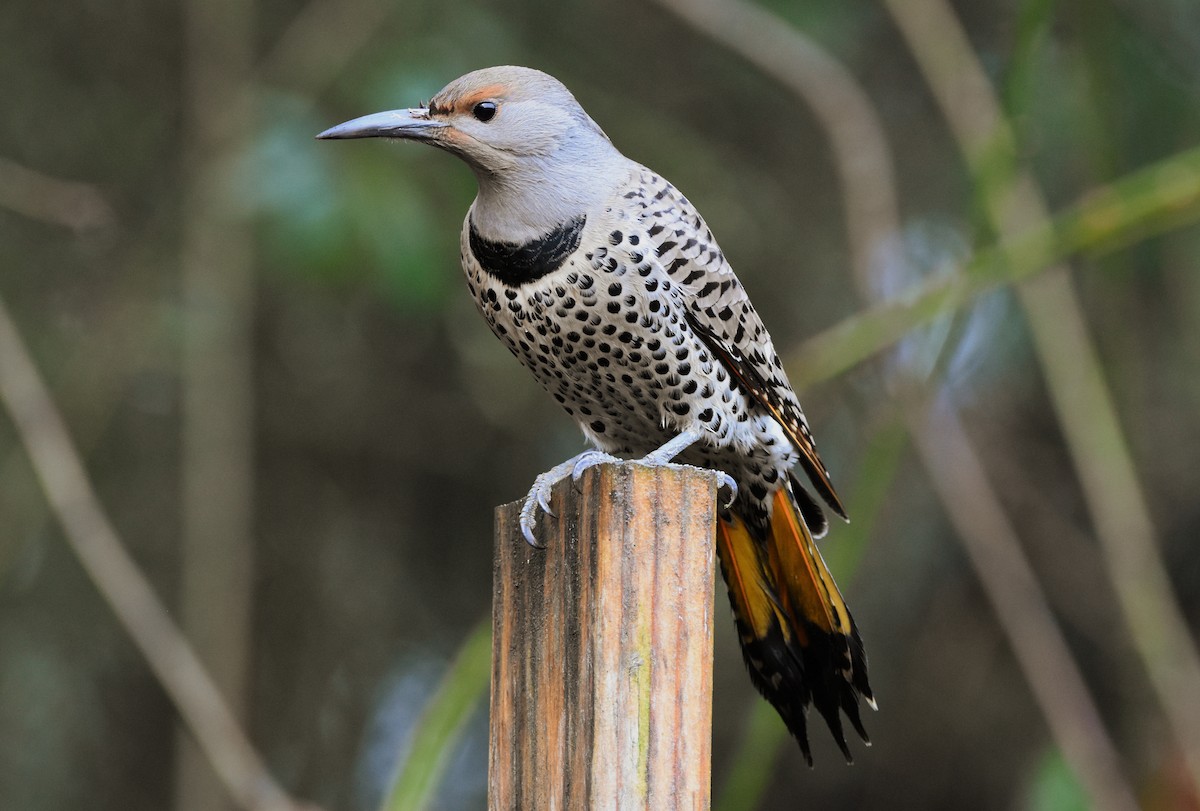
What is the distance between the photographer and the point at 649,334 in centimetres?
238

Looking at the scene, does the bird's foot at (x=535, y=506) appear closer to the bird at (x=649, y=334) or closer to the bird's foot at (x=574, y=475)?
the bird's foot at (x=574, y=475)

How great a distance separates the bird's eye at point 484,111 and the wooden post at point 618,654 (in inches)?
41.7

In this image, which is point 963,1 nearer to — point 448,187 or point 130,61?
point 448,187

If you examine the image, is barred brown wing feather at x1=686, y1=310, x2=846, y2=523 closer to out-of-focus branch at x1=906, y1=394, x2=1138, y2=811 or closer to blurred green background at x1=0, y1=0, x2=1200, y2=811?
out-of-focus branch at x1=906, y1=394, x2=1138, y2=811

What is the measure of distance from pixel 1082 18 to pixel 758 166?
201 cm

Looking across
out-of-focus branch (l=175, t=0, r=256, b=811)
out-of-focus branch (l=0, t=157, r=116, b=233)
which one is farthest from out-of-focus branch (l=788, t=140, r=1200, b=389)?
out-of-focus branch (l=175, t=0, r=256, b=811)

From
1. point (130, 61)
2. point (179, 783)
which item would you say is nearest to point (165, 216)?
point (130, 61)

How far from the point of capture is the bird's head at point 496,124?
246 cm

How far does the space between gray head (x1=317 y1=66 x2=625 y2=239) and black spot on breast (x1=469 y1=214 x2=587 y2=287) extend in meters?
0.02

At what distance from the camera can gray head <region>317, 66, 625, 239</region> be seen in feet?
7.83

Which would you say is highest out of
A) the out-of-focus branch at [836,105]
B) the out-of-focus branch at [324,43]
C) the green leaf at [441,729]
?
the out-of-focus branch at [836,105]

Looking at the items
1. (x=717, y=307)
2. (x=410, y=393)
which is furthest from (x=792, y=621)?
(x=410, y=393)

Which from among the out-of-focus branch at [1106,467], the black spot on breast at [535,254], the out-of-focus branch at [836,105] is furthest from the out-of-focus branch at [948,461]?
the black spot on breast at [535,254]

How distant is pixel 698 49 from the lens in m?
4.69
